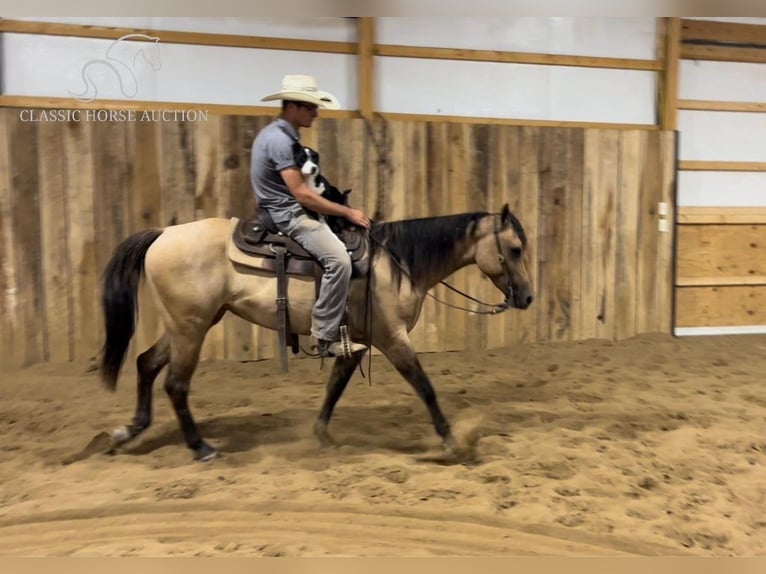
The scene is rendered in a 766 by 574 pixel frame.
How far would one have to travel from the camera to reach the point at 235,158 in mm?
4117

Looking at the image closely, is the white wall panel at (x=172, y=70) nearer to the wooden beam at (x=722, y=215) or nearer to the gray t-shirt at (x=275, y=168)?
the gray t-shirt at (x=275, y=168)

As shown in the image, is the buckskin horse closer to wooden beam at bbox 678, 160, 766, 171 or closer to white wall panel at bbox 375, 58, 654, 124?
white wall panel at bbox 375, 58, 654, 124

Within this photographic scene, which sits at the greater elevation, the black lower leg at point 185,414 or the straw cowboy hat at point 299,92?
the straw cowboy hat at point 299,92

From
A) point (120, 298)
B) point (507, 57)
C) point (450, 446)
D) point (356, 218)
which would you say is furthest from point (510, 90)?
point (120, 298)

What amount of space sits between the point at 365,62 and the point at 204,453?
300 cm

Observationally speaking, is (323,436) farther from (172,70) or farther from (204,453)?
(172,70)

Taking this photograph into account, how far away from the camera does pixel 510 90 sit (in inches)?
183

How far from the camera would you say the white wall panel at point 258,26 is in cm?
336

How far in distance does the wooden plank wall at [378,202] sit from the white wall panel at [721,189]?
304mm

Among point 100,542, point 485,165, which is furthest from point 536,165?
point 100,542

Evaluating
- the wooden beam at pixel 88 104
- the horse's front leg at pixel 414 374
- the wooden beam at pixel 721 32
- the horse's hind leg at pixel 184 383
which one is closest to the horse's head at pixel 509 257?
the horse's front leg at pixel 414 374

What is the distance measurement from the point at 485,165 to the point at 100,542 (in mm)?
3632

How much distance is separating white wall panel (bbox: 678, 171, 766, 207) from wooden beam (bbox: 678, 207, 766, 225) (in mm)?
40

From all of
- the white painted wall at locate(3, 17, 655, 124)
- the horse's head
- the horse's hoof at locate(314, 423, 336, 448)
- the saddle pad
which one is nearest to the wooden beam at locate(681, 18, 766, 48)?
the white painted wall at locate(3, 17, 655, 124)
